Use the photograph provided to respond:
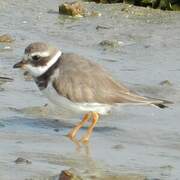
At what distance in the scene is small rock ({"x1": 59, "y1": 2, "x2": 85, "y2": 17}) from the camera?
1202 cm

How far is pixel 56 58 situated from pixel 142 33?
377 cm

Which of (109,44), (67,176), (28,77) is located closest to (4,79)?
(28,77)

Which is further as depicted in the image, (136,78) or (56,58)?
(136,78)

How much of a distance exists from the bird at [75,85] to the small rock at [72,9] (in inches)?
171

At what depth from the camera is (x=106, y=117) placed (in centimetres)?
827

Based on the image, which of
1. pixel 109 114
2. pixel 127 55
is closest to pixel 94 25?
pixel 127 55

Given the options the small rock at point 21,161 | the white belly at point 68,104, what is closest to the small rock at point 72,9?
the white belly at point 68,104

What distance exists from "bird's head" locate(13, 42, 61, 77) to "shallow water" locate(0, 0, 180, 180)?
0.53 metres

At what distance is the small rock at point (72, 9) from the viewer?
12.0 meters

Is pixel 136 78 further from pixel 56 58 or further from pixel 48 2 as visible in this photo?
pixel 48 2

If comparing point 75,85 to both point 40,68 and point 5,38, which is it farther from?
point 5,38

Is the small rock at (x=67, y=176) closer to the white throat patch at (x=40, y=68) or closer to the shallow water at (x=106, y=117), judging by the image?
the shallow water at (x=106, y=117)

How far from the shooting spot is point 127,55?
34.0 feet

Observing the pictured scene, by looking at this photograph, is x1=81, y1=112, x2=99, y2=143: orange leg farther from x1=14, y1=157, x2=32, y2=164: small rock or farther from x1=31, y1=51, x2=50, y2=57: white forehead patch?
x1=14, y1=157, x2=32, y2=164: small rock
